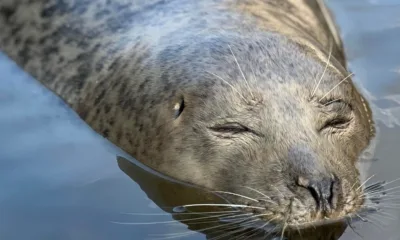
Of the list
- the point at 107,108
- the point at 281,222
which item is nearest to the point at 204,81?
the point at 107,108

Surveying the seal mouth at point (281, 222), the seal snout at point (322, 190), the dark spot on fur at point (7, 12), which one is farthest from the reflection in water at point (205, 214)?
the dark spot on fur at point (7, 12)

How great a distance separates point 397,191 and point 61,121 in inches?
76.4

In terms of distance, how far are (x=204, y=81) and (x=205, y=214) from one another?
0.70 metres

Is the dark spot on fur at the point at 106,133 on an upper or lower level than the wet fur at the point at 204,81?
lower

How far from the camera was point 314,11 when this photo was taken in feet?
20.2

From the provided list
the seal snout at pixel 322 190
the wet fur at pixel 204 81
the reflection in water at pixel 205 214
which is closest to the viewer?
the seal snout at pixel 322 190

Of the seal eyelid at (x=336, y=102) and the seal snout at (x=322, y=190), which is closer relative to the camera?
the seal snout at (x=322, y=190)

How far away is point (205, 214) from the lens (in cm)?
438

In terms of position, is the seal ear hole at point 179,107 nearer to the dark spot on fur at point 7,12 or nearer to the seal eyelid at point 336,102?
the seal eyelid at point 336,102

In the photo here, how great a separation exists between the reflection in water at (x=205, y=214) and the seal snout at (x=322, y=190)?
0.12 metres

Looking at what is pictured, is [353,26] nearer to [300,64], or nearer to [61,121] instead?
[300,64]

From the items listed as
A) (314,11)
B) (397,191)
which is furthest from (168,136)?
(314,11)

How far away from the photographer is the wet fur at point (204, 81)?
4.32m

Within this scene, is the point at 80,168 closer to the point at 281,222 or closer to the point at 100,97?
the point at 100,97
